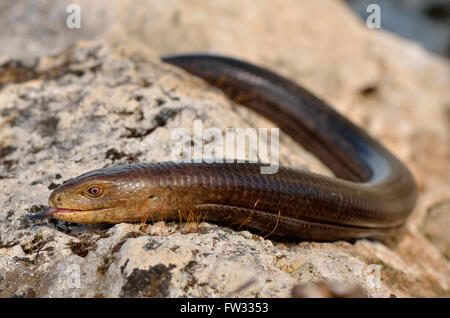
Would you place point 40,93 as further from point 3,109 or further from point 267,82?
point 267,82

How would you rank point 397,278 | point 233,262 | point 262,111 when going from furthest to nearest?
point 262,111, point 397,278, point 233,262

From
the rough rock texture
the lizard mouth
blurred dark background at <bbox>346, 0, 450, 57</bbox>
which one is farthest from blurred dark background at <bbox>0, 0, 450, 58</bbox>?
blurred dark background at <bbox>346, 0, 450, 57</bbox>

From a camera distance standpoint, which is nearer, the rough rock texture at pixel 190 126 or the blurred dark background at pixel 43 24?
the rough rock texture at pixel 190 126

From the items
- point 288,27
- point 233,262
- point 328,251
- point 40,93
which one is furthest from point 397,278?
point 288,27

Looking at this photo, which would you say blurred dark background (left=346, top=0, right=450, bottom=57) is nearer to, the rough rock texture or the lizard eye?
the rough rock texture

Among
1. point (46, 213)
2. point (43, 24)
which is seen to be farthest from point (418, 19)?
point (46, 213)

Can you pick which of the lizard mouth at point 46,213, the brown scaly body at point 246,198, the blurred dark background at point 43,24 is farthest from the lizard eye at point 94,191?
the blurred dark background at point 43,24

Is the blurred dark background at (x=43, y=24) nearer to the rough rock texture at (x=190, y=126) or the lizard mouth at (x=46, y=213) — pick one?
the rough rock texture at (x=190, y=126)
